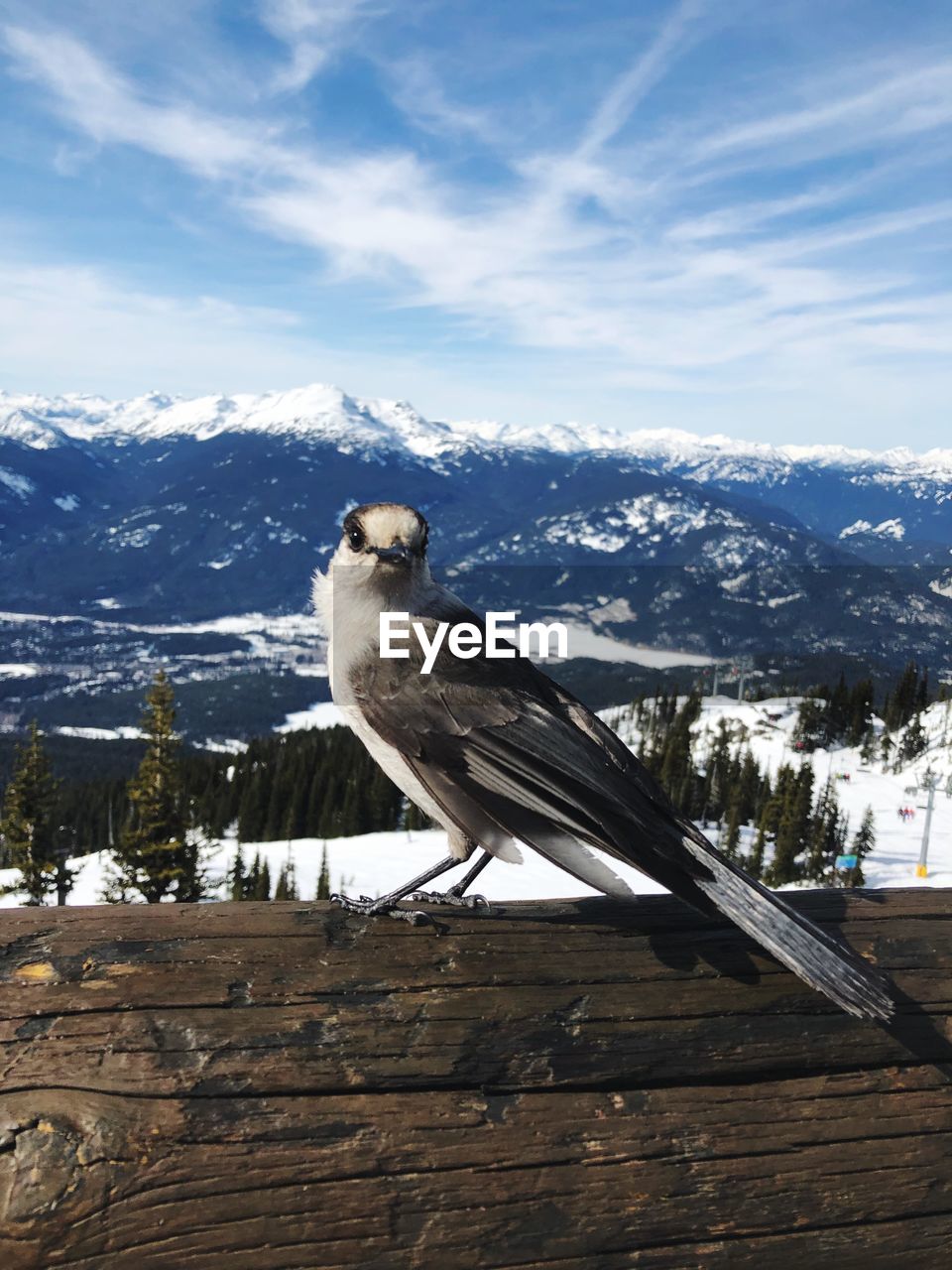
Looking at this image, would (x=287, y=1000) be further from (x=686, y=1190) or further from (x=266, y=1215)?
(x=686, y=1190)

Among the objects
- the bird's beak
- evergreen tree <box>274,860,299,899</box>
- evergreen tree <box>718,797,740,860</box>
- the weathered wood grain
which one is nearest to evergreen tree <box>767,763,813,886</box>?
evergreen tree <box>718,797,740,860</box>

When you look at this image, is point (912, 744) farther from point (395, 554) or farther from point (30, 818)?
point (395, 554)

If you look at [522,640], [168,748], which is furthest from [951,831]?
[522,640]

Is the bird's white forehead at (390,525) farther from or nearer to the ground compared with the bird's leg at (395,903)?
farther from the ground

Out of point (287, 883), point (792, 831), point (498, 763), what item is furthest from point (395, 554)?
point (792, 831)

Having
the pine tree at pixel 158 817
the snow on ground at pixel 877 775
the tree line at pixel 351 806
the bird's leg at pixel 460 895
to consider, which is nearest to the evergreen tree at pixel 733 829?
the tree line at pixel 351 806

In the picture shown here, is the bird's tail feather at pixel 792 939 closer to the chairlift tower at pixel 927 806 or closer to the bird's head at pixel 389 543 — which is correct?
the bird's head at pixel 389 543
